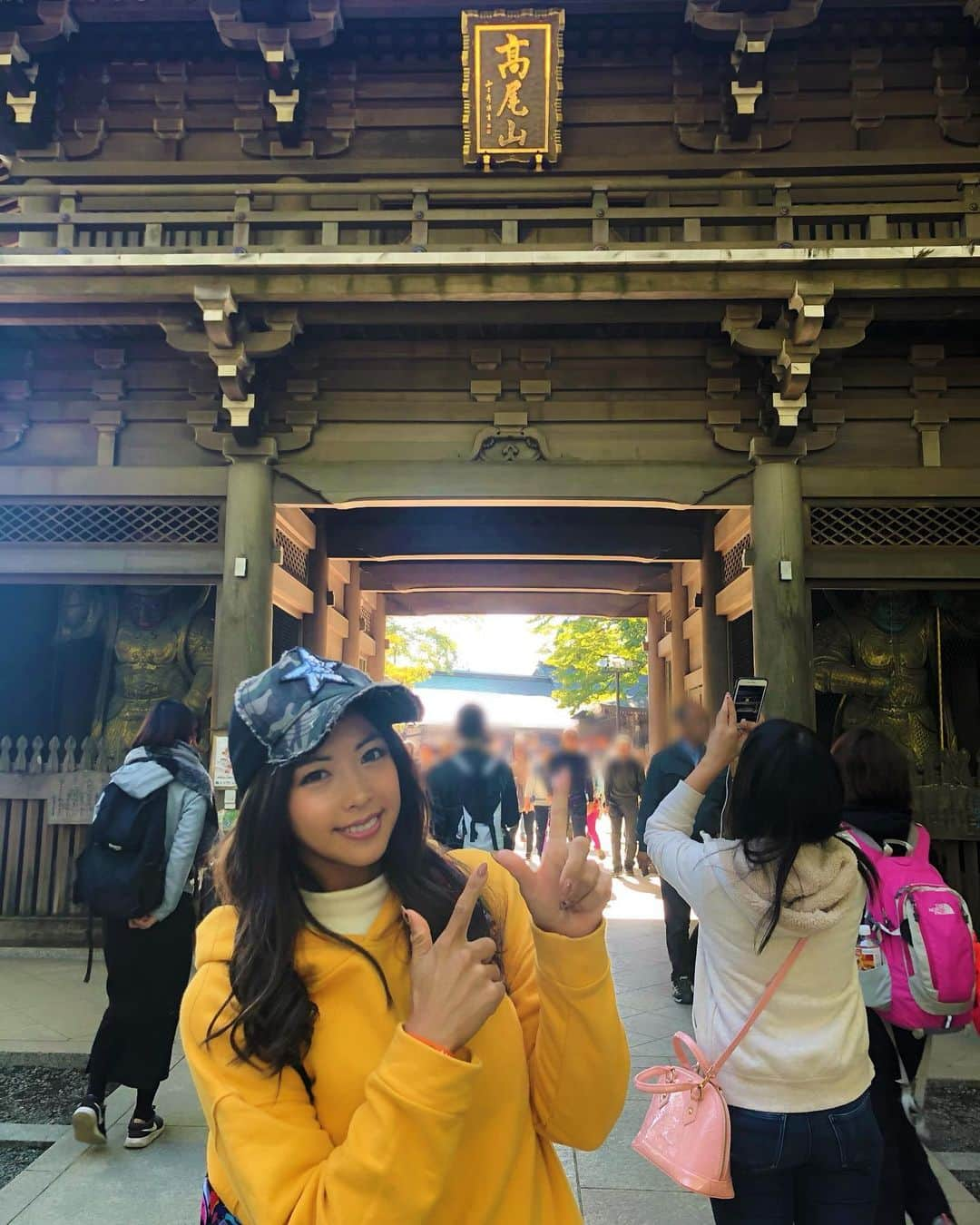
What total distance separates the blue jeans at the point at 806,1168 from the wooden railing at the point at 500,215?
6.04m

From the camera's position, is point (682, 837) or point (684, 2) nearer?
point (682, 837)

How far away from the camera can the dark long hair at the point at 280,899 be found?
1.25 m

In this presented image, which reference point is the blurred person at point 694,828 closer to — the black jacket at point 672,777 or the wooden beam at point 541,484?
the black jacket at point 672,777

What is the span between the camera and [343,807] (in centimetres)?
142

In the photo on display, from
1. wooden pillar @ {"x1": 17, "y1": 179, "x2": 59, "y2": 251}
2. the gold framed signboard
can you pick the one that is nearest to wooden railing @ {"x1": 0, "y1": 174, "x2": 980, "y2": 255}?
wooden pillar @ {"x1": 17, "y1": 179, "x2": 59, "y2": 251}

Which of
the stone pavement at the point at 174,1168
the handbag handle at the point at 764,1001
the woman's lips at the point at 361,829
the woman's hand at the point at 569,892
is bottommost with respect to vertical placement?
the stone pavement at the point at 174,1168

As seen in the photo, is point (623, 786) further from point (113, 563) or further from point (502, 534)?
point (113, 563)

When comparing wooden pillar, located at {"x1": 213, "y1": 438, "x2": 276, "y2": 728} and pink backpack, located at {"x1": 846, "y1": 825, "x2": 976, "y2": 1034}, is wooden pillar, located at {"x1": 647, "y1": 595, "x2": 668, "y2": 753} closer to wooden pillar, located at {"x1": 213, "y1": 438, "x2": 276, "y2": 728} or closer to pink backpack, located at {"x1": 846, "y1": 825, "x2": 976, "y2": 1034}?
wooden pillar, located at {"x1": 213, "y1": 438, "x2": 276, "y2": 728}

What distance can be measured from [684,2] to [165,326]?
501 centimetres

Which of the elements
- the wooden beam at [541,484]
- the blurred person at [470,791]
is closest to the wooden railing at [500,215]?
the wooden beam at [541,484]

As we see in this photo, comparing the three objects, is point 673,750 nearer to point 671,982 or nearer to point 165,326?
point 671,982

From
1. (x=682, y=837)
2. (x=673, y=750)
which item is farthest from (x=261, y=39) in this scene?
(x=682, y=837)

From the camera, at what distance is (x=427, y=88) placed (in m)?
7.81

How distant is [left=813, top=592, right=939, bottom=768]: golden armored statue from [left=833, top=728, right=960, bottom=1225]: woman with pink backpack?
5.41 metres
